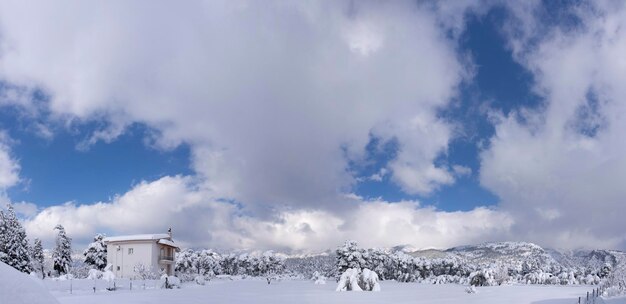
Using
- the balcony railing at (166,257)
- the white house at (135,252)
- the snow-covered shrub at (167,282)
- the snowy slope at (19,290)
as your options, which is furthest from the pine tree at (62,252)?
the snowy slope at (19,290)

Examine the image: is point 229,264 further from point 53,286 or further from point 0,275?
point 0,275

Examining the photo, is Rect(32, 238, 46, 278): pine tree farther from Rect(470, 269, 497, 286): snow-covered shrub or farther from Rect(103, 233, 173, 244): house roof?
Rect(470, 269, 497, 286): snow-covered shrub

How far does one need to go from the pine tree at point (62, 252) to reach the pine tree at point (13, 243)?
11631 millimetres

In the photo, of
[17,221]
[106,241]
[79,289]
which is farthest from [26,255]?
[79,289]

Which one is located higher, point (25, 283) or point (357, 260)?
point (25, 283)

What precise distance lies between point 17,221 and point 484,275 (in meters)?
63.0

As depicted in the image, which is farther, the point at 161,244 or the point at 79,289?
the point at 161,244

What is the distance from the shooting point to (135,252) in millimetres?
67875

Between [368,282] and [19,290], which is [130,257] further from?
Result: [19,290]

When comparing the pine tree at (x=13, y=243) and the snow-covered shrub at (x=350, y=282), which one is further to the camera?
the pine tree at (x=13, y=243)

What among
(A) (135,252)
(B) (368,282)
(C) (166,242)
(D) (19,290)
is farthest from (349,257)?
(D) (19,290)

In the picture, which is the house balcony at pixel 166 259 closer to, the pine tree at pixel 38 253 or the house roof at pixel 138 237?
the house roof at pixel 138 237

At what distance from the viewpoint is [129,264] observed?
6750 cm

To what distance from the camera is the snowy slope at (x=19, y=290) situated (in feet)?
17.6
